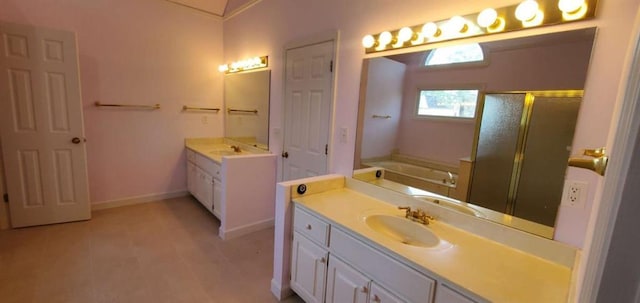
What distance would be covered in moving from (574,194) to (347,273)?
1.12 metres

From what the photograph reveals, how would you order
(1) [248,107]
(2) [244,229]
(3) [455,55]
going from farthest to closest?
1. (1) [248,107]
2. (2) [244,229]
3. (3) [455,55]

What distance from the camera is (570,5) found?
1.15m

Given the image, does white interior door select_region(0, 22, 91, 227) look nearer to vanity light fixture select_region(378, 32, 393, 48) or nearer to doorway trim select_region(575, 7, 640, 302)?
vanity light fixture select_region(378, 32, 393, 48)

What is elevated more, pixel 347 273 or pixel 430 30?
pixel 430 30

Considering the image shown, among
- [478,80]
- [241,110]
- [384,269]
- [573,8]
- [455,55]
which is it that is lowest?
[384,269]

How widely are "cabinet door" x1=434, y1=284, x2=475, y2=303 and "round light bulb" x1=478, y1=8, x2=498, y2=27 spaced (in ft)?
4.13

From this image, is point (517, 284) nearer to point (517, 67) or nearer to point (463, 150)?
point (463, 150)

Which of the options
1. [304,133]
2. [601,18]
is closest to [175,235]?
[304,133]

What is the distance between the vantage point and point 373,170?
6.77 ft

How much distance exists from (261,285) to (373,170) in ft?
4.06

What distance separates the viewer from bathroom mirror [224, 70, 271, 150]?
3.20m

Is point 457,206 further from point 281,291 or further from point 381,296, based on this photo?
point 281,291

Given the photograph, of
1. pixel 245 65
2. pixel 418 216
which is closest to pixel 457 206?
pixel 418 216

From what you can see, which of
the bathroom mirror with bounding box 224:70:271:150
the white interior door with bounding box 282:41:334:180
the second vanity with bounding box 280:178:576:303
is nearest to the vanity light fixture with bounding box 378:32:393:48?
the white interior door with bounding box 282:41:334:180
